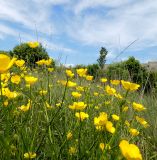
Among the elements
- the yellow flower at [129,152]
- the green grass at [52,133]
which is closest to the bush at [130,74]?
the green grass at [52,133]

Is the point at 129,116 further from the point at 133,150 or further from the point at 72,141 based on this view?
the point at 133,150

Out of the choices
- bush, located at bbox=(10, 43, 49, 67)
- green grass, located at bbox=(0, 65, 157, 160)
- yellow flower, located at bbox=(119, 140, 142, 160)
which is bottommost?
green grass, located at bbox=(0, 65, 157, 160)

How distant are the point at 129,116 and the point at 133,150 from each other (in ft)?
9.23

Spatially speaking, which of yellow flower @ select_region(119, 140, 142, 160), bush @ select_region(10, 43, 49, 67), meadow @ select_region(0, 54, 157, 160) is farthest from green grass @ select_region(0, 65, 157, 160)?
bush @ select_region(10, 43, 49, 67)

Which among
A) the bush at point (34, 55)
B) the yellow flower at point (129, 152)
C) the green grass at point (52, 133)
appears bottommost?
the green grass at point (52, 133)

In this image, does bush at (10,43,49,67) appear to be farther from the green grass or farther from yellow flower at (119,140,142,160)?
yellow flower at (119,140,142,160)

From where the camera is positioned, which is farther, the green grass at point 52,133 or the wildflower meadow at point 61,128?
the green grass at point 52,133

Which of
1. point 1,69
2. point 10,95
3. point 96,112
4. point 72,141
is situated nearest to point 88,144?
point 72,141

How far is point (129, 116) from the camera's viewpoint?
3811mm

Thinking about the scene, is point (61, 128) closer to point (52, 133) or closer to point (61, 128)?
point (61, 128)

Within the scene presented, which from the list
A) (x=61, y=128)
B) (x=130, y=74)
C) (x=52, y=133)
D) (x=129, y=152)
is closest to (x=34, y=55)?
(x=130, y=74)

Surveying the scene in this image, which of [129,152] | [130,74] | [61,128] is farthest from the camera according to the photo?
[130,74]

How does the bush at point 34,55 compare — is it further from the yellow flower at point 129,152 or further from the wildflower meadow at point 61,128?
the yellow flower at point 129,152

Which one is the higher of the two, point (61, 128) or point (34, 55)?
point (34, 55)
